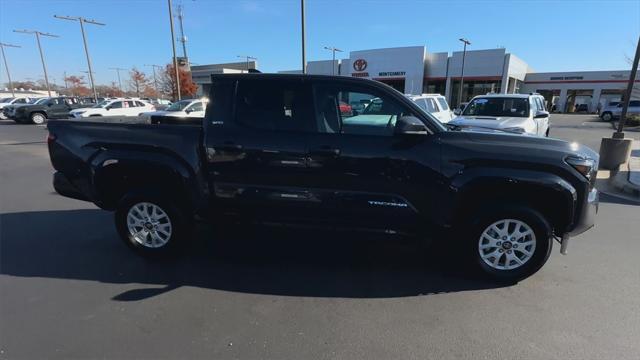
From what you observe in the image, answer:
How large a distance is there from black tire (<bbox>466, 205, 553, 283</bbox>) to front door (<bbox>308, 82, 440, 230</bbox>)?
1.70ft

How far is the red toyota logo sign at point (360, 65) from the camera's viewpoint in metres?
49.9

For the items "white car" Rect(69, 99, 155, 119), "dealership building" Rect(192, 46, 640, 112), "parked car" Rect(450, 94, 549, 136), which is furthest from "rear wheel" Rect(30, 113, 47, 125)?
"parked car" Rect(450, 94, 549, 136)

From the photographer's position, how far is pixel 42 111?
24078 millimetres

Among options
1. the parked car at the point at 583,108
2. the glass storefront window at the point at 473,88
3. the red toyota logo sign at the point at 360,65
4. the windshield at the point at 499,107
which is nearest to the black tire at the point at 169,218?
the windshield at the point at 499,107

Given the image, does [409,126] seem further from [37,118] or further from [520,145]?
[37,118]

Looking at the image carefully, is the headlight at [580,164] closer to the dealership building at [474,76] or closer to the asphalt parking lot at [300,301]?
the asphalt parking lot at [300,301]

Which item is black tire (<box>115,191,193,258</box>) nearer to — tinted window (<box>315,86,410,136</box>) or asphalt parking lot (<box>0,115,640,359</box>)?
asphalt parking lot (<box>0,115,640,359</box>)

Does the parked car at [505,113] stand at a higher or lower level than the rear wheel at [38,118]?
higher

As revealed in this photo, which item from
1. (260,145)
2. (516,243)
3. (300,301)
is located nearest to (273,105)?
(260,145)

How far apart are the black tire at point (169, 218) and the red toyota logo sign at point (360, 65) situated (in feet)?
162

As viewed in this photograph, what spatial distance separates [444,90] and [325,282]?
50.8m

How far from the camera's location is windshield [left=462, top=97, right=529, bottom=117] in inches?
387

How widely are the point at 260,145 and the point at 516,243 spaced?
8.93 feet

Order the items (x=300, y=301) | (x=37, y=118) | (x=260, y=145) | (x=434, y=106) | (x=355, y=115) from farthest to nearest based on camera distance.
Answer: (x=37, y=118), (x=434, y=106), (x=355, y=115), (x=260, y=145), (x=300, y=301)
